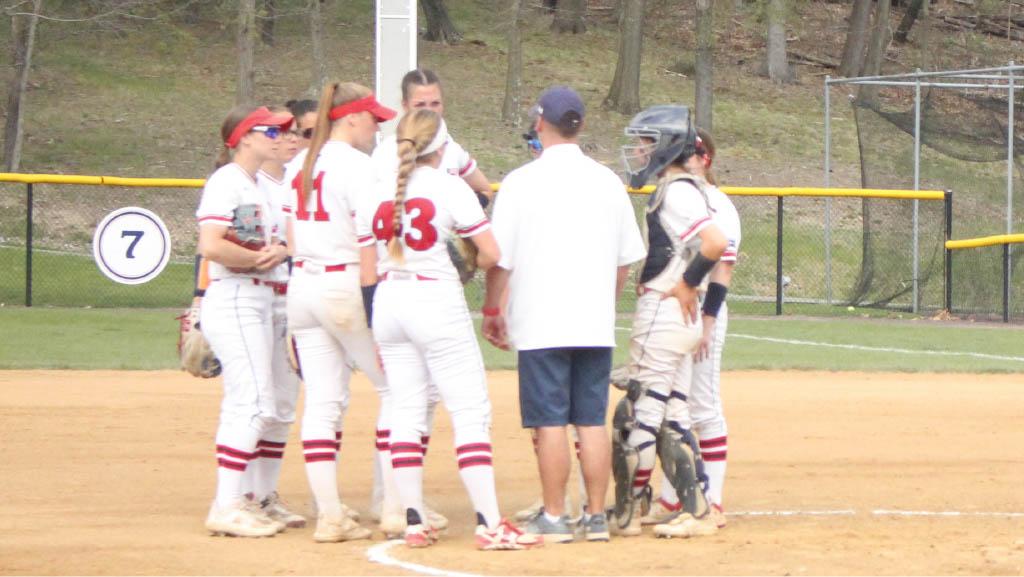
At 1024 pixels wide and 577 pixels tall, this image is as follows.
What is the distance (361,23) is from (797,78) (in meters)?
12.3

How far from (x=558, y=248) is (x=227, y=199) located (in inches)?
61.1

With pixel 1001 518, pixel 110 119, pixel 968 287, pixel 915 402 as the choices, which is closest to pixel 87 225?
pixel 110 119

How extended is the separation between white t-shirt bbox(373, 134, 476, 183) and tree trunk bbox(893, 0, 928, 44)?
1642 inches

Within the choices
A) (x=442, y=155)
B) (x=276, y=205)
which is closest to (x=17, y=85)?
(x=276, y=205)

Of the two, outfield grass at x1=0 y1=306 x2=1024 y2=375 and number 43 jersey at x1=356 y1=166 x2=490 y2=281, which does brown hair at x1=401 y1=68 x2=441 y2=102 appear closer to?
number 43 jersey at x1=356 y1=166 x2=490 y2=281

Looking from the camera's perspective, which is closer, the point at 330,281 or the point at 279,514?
the point at 330,281

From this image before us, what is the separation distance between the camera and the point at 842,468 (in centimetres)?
894

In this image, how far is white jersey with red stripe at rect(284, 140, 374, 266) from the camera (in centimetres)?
664

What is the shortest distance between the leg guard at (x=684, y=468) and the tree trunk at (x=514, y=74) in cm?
2482

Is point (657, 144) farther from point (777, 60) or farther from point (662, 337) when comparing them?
point (777, 60)

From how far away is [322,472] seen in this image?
265 inches

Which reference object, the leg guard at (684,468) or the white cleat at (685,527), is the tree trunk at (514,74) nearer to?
the leg guard at (684,468)

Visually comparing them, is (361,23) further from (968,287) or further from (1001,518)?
(1001,518)

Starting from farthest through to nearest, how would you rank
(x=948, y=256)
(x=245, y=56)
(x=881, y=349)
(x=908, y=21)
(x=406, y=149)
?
1. (x=908, y=21)
2. (x=245, y=56)
3. (x=948, y=256)
4. (x=881, y=349)
5. (x=406, y=149)
